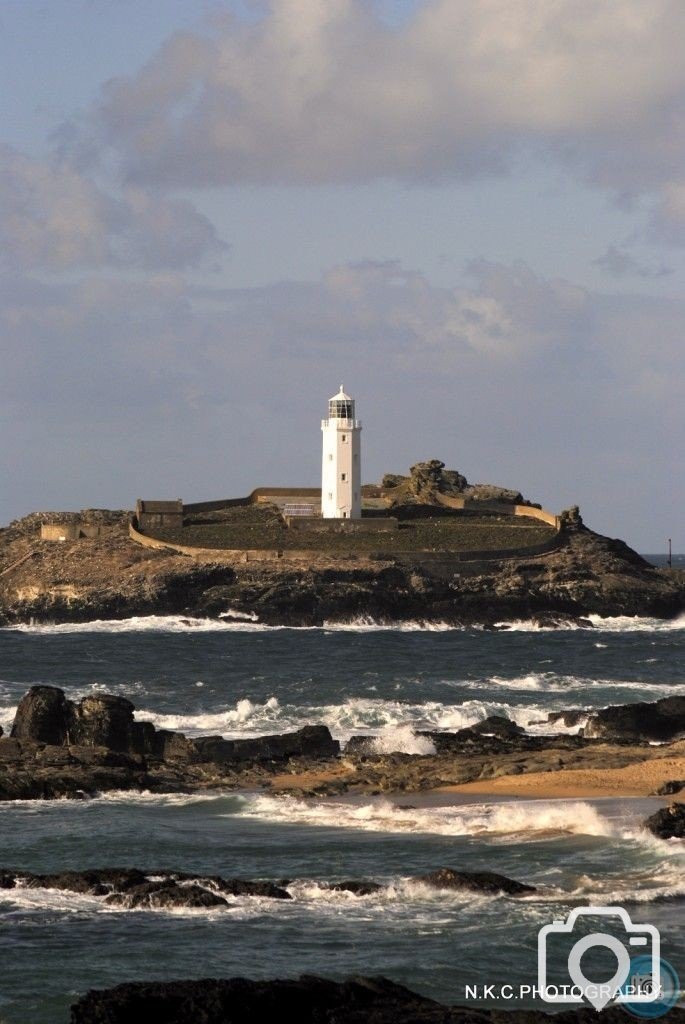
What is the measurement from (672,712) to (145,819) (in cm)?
1791

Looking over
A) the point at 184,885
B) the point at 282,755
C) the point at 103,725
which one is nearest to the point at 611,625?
the point at 282,755

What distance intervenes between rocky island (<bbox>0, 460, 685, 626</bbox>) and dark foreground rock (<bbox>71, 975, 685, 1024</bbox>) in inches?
2848

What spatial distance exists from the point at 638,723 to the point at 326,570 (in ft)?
163

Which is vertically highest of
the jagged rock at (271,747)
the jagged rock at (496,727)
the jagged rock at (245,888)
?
the jagged rock at (496,727)

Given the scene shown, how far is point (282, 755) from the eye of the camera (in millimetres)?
42188

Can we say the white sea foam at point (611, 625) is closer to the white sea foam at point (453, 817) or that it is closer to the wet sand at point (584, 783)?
the wet sand at point (584, 783)

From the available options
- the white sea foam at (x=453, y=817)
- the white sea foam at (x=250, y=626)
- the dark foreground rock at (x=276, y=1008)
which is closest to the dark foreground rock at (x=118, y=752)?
the white sea foam at (x=453, y=817)

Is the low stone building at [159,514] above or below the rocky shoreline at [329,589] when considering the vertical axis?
above

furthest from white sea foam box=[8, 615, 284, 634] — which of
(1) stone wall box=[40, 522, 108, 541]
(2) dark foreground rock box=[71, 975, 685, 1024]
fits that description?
(2) dark foreground rock box=[71, 975, 685, 1024]

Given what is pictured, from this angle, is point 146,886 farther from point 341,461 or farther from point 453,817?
point 341,461

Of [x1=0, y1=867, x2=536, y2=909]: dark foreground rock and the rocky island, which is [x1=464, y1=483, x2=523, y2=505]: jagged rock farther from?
[x1=0, y1=867, x2=536, y2=909]: dark foreground rock

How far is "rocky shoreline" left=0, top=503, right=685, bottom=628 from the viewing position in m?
92.8

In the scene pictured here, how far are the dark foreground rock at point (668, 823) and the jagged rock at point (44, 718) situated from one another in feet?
56.2

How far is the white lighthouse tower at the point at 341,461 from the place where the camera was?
10406 centimetres
